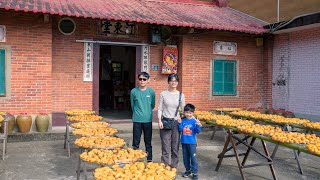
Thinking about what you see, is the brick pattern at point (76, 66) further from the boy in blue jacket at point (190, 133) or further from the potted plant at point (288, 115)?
the boy in blue jacket at point (190, 133)

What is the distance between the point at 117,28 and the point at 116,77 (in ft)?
19.2

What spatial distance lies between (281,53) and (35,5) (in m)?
8.13

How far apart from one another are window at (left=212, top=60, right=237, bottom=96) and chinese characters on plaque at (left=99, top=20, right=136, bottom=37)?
3.03m

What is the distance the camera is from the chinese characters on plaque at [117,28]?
9.73 metres

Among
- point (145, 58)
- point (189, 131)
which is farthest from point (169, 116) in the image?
point (145, 58)

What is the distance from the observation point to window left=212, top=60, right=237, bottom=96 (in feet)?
36.0

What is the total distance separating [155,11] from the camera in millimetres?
10234

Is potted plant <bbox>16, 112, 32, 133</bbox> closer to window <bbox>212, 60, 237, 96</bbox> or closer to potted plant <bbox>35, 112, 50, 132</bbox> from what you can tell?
potted plant <bbox>35, 112, 50, 132</bbox>

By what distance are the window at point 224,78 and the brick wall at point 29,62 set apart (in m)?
Answer: 5.39

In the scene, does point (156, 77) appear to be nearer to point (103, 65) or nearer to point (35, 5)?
point (35, 5)

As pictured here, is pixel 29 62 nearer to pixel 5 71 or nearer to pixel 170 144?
pixel 5 71

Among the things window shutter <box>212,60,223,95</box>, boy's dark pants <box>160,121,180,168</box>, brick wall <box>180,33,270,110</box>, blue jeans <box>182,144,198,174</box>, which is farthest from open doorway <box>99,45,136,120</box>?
blue jeans <box>182,144,198,174</box>

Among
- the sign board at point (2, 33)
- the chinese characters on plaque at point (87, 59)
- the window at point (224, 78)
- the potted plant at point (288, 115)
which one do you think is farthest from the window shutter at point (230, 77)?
the sign board at point (2, 33)

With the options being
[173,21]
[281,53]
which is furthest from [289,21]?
[173,21]
